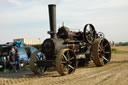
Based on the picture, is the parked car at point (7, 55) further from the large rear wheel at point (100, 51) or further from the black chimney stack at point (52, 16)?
the large rear wheel at point (100, 51)

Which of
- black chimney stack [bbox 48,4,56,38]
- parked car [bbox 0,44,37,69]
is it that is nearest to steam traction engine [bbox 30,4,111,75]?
black chimney stack [bbox 48,4,56,38]

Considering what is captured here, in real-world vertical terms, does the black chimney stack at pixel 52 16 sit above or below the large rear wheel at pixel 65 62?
above

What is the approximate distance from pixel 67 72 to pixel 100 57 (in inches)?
127

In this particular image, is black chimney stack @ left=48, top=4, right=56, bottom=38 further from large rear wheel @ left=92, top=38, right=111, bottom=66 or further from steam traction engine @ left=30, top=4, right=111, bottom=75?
large rear wheel @ left=92, top=38, right=111, bottom=66

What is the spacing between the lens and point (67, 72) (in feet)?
28.9

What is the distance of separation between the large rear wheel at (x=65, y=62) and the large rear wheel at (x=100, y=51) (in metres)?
2.05

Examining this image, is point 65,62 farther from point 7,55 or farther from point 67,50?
point 7,55

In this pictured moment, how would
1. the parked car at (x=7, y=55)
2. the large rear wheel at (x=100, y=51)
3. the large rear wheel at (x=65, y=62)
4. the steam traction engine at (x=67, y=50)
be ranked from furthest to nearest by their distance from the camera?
the parked car at (x=7, y=55), the large rear wheel at (x=100, y=51), the steam traction engine at (x=67, y=50), the large rear wheel at (x=65, y=62)

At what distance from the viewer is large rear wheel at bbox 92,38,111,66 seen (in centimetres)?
1087

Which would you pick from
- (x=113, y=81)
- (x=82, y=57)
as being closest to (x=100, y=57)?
(x=82, y=57)

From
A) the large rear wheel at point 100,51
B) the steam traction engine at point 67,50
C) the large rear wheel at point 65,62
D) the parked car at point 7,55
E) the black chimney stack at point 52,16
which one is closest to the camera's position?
the large rear wheel at point 65,62

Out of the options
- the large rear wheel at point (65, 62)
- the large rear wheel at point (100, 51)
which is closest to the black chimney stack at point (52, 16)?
the large rear wheel at point (65, 62)

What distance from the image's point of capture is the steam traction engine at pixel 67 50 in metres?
8.81

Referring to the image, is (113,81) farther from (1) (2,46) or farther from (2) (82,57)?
(1) (2,46)
